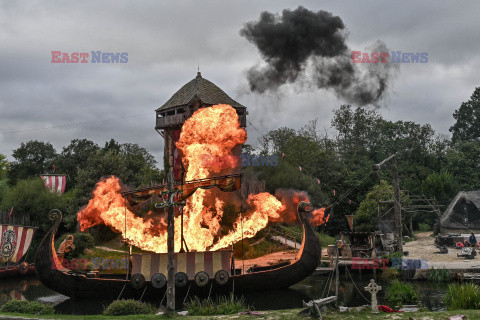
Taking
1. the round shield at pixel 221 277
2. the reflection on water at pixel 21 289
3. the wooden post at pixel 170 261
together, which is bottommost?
the reflection on water at pixel 21 289

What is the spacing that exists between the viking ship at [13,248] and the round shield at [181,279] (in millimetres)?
18174

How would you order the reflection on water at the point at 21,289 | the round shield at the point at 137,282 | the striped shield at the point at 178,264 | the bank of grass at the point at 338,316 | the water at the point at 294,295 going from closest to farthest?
1. the bank of grass at the point at 338,316
2. the water at the point at 294,295
3. the round shield at the point at 137,282
4. the striped shield at the point at 178,264
5. the reflection on water at the point at 21,289

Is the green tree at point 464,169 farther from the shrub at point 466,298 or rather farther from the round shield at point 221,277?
the shrub at point 466,298

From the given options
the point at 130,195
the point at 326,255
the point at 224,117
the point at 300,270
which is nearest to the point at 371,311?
the point at 300,270

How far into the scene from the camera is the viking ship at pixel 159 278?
21.3 metres

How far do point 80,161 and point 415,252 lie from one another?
177 feet

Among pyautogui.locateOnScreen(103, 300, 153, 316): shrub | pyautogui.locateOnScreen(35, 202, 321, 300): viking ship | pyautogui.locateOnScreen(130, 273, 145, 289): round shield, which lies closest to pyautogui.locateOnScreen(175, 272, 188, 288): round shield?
pyautogui.locateOnScreen(35, 202, 321, 300): viking ship

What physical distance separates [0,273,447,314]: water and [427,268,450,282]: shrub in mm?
508

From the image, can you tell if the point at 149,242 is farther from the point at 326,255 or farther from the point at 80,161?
the point at 80,161

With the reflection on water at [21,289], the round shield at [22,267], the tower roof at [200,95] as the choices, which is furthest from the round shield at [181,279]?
the tower roof at [200,95]

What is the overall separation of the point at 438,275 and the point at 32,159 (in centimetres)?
6672

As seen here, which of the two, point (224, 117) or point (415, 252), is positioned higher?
point (224, 117)

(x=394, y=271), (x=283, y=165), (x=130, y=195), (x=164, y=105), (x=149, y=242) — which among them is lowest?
(x=394, y=271)

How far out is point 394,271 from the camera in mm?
28281
